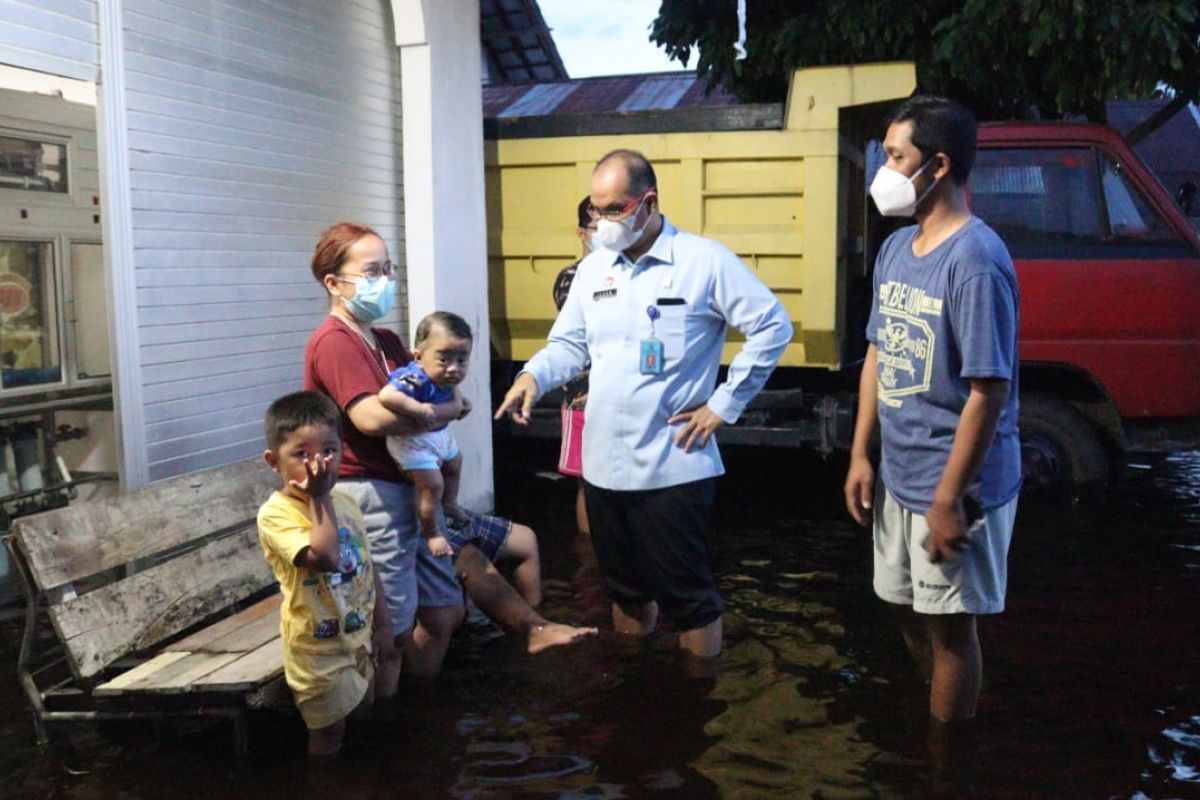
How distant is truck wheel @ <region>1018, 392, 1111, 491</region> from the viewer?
6.95 metres

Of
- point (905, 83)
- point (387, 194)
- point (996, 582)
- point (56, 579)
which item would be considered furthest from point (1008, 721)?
point (387, 194)

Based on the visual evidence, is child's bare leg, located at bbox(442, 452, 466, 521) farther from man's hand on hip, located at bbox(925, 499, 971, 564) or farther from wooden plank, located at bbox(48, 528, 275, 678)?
man's hand on hip, located at bbox(925, 499, 971, 564)

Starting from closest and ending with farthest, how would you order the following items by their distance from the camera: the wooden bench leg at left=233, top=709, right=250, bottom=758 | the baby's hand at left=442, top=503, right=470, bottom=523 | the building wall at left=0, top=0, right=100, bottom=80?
the wooden bench leg at left=233, top=709, right=250, bottom=758, the building wall at left=0, top=0, right=100, bottom=80, the baby's hand at left=442, top=503, right=470, bottom=523

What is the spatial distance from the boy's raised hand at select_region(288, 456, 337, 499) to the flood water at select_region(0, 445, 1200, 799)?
35.7 inches

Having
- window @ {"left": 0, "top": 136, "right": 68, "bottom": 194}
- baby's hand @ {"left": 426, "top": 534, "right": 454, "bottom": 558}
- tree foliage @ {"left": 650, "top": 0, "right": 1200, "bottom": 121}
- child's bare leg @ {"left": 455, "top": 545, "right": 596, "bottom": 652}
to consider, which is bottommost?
child's bare leg @ {"left": 455, "top": 545, "right": 596, "bottom": 652}

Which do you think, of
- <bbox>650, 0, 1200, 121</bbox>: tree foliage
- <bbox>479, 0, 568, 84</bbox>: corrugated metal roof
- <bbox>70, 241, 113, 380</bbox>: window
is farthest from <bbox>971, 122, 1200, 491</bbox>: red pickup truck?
<bbox>479, 0, 568, 84</bbox>: corrugated metal roof

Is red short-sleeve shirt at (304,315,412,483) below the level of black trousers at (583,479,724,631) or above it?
above

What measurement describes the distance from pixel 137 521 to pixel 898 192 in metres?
2.71

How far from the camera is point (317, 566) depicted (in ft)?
10.9

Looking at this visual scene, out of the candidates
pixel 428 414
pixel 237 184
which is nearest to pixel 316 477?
pixel 428 414

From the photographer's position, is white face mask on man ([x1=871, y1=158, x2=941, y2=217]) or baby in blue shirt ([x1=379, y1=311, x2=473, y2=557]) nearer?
white face mask on man ([x1=871, y1=158, x2=941, y2=217])

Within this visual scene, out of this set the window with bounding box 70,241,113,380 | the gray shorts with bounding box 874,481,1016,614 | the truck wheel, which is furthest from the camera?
the truck wheel

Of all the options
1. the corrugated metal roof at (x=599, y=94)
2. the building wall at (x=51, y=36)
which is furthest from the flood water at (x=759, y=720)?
the corrugated metal roof at (x=599, y=94)

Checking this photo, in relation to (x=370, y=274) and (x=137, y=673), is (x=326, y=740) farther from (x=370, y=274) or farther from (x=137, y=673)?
(x=370, y=274)
